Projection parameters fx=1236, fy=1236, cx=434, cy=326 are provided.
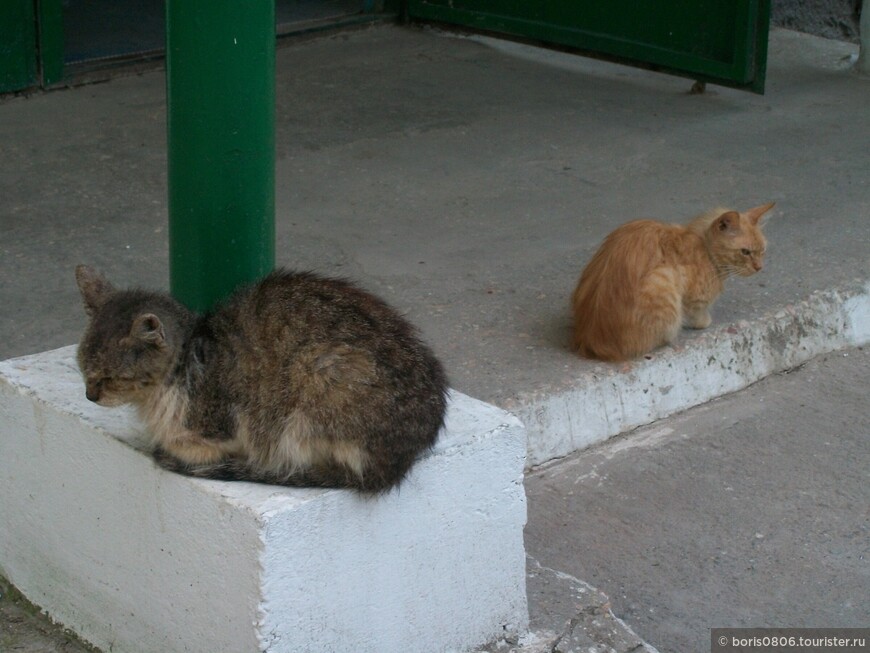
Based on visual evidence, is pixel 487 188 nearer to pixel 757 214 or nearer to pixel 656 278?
pixel 757 214

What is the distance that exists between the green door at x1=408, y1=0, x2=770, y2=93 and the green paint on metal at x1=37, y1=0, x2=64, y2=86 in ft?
9.59

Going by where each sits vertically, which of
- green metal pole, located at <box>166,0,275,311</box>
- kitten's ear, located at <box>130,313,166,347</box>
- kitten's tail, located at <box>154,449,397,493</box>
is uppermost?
green metal pole, located at <box>166,0,275,311</box>

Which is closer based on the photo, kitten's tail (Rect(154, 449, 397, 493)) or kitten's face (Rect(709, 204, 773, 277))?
kitten's tail (Rect(154, 449, 397, 493))

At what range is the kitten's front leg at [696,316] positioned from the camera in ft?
16.9

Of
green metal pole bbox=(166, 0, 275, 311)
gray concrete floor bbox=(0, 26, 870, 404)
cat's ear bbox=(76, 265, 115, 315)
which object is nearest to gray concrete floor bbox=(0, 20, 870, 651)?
gray concrete floor bbox=(0, 26, 870, 404)

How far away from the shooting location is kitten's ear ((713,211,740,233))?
5.21 metres

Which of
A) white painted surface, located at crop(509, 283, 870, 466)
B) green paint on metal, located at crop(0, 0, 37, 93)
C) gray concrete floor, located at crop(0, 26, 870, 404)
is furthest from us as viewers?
green paint on metal, located at crop(0, 0, 37, 93)

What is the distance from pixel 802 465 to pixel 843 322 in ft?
3.57

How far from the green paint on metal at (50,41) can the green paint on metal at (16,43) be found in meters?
0.05

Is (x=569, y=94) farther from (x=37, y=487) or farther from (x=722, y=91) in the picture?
(x=37, y=487)

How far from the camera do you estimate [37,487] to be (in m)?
3.58

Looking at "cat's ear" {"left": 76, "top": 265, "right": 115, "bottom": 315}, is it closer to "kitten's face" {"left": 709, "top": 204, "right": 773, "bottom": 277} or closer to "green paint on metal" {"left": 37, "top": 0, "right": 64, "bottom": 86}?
"kitten's face" {"left": 709, "top": 204, "right": 773, "bottom": 277}

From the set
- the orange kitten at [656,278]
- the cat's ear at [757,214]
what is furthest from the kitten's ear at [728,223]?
the cat's ear at [757,214]

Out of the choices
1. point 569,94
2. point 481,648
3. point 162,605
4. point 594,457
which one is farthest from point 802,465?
point 569,94
